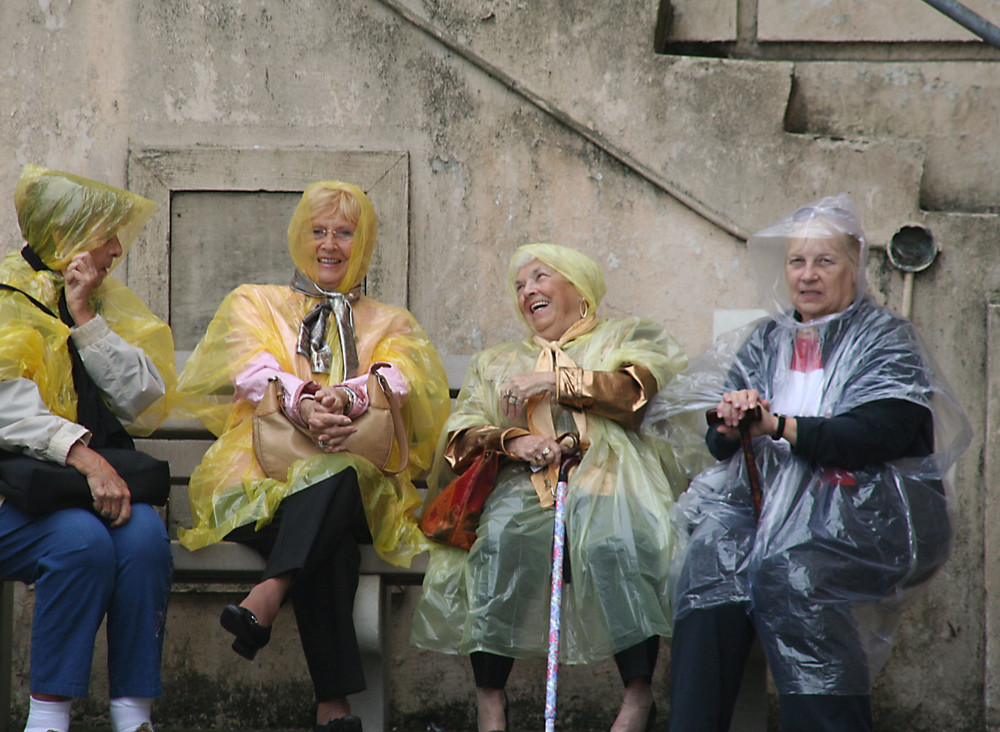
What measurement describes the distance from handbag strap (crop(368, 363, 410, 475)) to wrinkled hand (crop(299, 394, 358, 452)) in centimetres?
15

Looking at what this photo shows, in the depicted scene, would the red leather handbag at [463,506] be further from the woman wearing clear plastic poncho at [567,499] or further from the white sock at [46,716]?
the white sock at [46,716]

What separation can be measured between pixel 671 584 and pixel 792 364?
0.69m

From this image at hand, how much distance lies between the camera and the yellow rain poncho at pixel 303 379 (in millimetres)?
3455

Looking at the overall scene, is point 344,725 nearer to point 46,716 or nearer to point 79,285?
point 46,716

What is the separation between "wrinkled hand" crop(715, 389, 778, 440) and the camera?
3.10 metres

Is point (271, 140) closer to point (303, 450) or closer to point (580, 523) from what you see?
point (303, 450)

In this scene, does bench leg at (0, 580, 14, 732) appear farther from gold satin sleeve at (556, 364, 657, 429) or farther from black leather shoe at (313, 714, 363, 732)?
gold satin sleeve at (556, 364, 657, 429)

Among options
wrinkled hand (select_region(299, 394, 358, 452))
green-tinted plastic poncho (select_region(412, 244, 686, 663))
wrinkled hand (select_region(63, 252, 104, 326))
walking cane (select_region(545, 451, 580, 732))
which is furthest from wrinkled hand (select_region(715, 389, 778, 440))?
wrinkled hand (select_region(63, 252, 104, 326))

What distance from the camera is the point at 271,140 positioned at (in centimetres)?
464

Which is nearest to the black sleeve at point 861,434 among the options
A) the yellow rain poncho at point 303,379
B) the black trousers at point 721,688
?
the black trousers at point 721,688

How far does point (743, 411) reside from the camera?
122 inches

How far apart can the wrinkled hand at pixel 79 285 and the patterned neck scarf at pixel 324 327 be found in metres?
0.65

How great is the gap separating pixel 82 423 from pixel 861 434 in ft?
6.83

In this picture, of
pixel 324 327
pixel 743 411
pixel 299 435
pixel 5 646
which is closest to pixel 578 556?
pixel 743 411
